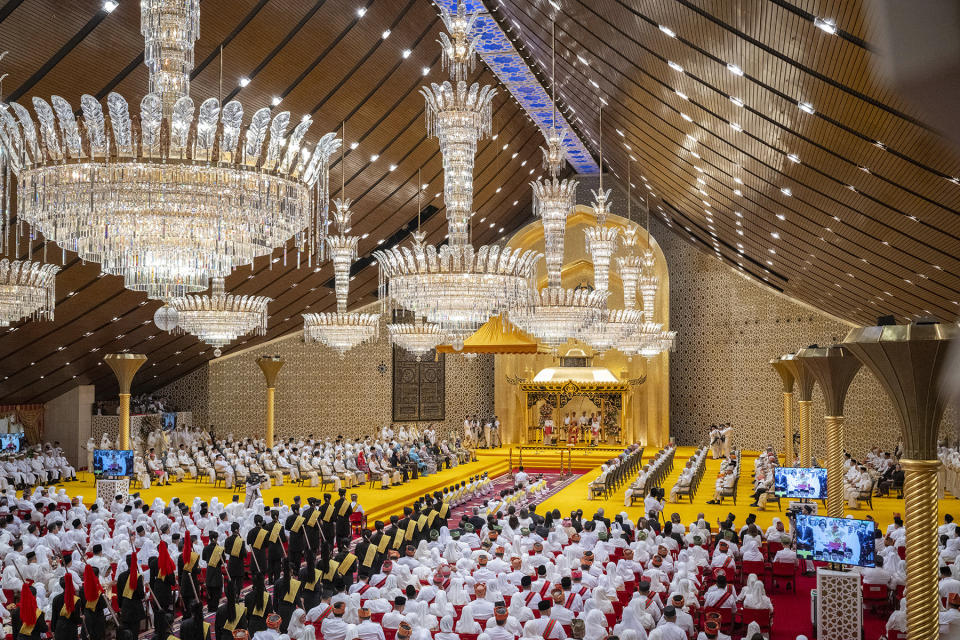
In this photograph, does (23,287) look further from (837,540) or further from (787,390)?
(787,390)

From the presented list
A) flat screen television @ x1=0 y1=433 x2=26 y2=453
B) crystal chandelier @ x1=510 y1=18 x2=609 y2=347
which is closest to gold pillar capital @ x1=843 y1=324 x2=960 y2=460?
crystal chandelier @ x1=510 y1=18 x2=609 y2=347

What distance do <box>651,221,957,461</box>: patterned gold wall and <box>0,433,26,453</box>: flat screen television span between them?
23.4 meters

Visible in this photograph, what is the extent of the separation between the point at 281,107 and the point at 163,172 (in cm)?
1094

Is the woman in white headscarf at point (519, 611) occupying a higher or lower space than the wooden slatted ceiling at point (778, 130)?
lower

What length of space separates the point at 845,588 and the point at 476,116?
706 cm

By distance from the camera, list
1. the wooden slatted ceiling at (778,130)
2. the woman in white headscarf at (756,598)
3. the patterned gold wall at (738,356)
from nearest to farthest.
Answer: the wooden slatted ceiling at (778,130) → the woman in white headscarf at (756,598) → the patterned gold wall at (738,356)

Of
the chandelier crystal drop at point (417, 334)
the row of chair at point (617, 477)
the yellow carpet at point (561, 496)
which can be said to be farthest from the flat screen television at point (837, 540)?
the row of chair at point (617, 477)

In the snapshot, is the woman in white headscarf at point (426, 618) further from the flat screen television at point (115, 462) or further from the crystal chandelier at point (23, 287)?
the flat screen television at point (115, 462)

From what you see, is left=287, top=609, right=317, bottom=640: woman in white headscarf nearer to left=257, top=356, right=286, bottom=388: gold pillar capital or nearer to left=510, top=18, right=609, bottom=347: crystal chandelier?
left=510, top=18, right=609, bottom=347: crystal chandelier

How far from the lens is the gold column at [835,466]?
13.3m

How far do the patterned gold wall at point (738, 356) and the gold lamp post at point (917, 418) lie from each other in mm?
25132

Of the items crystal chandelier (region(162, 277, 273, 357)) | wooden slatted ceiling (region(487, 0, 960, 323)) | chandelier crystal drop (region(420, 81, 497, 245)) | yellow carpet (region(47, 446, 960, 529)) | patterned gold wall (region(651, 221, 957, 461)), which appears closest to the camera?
wooden slatted ceiling (region(487, 0, 960, 323))

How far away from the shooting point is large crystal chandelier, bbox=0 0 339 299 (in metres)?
5.90

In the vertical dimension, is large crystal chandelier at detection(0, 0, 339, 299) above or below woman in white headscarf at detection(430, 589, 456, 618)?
above
